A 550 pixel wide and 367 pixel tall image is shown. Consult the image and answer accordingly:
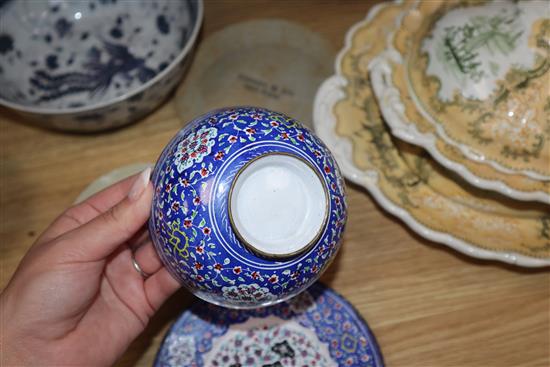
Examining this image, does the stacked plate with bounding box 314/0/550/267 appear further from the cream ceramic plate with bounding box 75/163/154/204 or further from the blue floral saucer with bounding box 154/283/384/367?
the cream ceramic plate with bounding box 75/163/154/204

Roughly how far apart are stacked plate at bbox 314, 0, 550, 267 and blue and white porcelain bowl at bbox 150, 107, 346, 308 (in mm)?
277

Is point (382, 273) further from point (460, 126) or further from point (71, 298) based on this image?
point (71, 298)

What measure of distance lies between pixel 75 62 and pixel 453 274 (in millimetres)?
823

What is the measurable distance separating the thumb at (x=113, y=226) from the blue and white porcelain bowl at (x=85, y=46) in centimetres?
41

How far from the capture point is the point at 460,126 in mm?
820

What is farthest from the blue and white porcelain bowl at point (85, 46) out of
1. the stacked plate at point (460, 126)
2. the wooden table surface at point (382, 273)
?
the stacked plate at point (460, 126)

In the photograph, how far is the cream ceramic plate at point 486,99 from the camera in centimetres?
79

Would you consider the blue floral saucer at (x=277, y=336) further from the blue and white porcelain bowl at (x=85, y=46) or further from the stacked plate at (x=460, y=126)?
the blue and white porcelain bowl at (x=85, y=46)

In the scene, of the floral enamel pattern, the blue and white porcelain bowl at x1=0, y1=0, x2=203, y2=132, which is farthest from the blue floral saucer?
the blue and white porcelain bowl at x1=0, y1=0, x2=203, y2=132

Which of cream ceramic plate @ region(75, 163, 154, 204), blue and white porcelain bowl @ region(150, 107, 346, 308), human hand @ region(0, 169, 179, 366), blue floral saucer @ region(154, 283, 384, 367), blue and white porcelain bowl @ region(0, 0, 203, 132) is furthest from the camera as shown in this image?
blue and white porcelain bowl @ region(0, 0, 203, 132)

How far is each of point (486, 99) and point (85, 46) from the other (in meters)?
0.79

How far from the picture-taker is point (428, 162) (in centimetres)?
92

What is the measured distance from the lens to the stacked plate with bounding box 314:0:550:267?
79 centimetres

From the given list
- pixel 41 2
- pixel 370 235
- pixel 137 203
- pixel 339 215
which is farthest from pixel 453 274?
pixel 41 2
